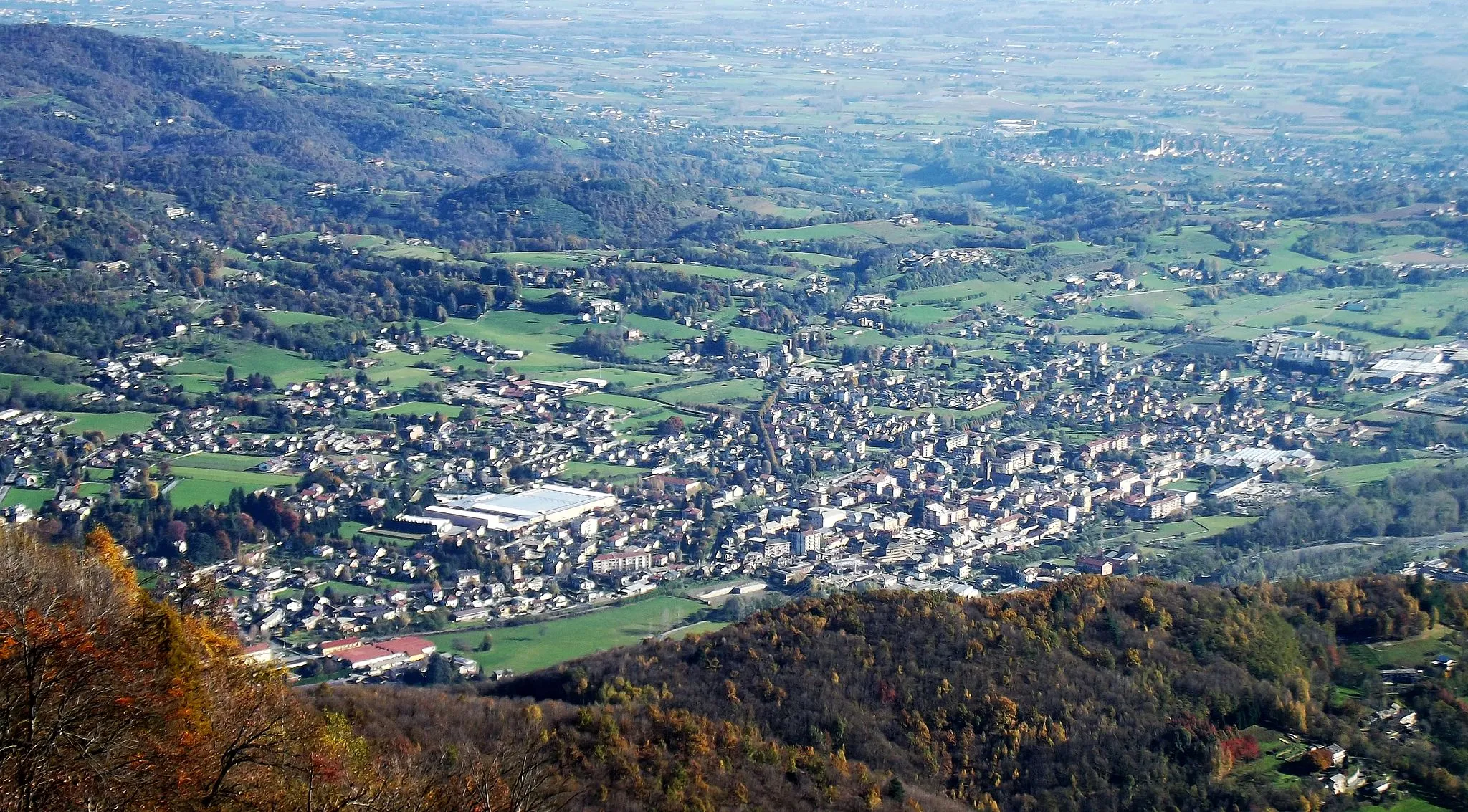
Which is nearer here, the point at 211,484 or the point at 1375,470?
the point at 211,484

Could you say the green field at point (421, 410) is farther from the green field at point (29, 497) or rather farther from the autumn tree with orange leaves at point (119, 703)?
the autumn tree with orange leaves at point (119, 703)

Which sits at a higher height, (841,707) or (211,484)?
(841,707)

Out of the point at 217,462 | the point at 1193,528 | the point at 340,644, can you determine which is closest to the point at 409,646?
the point at 340,644

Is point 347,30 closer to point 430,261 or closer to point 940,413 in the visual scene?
point 430,261

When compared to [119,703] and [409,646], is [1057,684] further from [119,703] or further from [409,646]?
[119,703]

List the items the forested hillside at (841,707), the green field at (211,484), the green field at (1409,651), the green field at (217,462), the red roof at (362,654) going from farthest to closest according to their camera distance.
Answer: the green field at (217,462), the green field at (211,484), the red roof at (362,654), the green field at (1409,651), the forested hillside at (841,707)

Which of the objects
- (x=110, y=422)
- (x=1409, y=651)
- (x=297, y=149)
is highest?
(x=1409, y=651)

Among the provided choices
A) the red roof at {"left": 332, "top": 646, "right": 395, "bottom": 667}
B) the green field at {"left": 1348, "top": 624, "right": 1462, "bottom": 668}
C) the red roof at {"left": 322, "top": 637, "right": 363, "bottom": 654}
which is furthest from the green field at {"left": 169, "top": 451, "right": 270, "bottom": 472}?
the green field at {"left": 1348, "top": 624, "right": 1462, "bottom": 668}

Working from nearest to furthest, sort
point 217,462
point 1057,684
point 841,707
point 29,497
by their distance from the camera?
point 841,707 < point 1057,684 < point 29,497 < point 217,462

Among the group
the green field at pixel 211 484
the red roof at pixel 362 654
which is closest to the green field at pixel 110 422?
the green field at pixel 211 484
